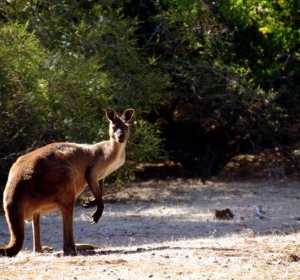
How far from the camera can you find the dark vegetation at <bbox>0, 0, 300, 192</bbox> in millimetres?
12008

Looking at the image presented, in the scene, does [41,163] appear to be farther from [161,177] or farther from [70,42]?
[161,177]

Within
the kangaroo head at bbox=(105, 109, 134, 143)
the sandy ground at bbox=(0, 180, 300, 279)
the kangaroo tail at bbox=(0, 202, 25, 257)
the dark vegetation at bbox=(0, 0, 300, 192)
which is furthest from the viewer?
the dark vegetation at bbox=(0, 0, 300, 192)

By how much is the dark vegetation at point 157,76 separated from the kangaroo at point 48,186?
367 centimetres

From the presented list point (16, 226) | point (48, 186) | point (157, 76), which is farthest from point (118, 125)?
Result: point (157, 76)

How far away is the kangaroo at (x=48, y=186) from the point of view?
738 cm

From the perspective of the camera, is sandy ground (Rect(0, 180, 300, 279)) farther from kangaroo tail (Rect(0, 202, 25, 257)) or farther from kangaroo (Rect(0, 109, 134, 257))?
kangaroo (Rect(0, 109, 134, 257))

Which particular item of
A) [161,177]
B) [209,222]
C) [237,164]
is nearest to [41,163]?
[209,222]

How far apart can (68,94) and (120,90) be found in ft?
4.51

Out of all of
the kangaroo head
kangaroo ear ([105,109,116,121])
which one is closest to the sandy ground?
the kangaroo head

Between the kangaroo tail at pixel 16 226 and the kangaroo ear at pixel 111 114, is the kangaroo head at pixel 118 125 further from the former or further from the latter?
the kangaroo tail at pixel 16 226

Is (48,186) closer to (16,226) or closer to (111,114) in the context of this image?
(16,226)

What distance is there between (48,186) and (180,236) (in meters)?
3.01

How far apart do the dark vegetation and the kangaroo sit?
367 centimetres

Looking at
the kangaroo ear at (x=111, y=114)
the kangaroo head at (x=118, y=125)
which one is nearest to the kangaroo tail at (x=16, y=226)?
the kangaroo head at (x=118, y=125)
